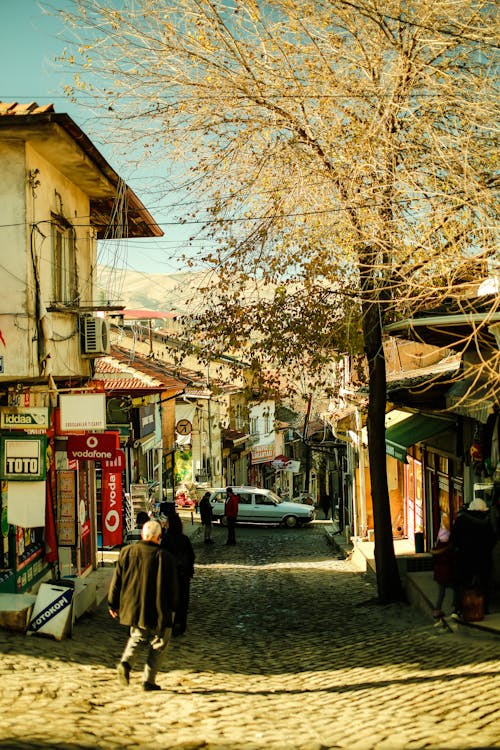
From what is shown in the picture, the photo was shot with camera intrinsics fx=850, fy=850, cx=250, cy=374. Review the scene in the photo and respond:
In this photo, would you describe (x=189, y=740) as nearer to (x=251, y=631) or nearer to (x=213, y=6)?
(x=251, y=631)

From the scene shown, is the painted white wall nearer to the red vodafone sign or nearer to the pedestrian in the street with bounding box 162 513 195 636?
the red vodafone sign

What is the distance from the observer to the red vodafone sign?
47.1ft

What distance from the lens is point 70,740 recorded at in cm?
613

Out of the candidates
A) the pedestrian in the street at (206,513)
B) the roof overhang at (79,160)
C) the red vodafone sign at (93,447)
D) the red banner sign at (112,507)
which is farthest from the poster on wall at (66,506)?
the pedestrian in the street at (206,513)

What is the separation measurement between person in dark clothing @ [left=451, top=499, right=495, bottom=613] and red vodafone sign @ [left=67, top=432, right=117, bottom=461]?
631 centimetres

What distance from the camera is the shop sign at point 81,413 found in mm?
13711

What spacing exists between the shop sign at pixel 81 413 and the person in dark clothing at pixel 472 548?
6.14 metres

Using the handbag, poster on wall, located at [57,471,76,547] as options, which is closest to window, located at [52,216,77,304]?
poster on wall, located at [57,471,76,547]

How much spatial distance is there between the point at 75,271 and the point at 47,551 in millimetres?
4959

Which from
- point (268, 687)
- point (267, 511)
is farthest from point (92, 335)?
point (267, 511)

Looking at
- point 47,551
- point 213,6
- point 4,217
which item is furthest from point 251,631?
point 213,6

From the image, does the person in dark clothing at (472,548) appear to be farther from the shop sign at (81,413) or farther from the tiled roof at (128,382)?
the tiled roof at (128,382)

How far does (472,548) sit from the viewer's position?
10188 mm

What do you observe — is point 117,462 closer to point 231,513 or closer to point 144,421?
point 231,513
